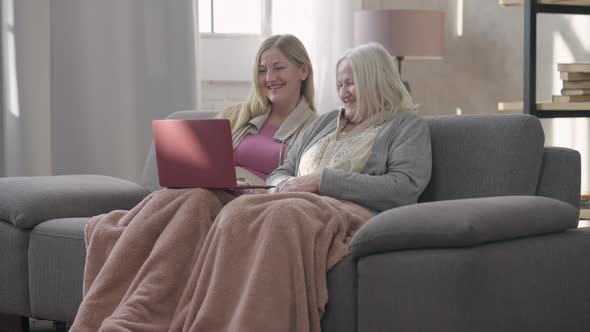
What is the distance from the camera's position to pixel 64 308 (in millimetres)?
2830

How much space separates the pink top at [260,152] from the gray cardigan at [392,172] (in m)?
0.49

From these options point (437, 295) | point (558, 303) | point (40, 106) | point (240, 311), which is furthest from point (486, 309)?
point (40, 106)

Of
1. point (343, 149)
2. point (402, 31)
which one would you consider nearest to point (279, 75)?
point (343, 149)

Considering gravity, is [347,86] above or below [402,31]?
below

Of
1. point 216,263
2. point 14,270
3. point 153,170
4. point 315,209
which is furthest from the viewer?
point 153,170

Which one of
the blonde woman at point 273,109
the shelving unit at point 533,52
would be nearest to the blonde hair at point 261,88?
the blonde woman at point 273,109

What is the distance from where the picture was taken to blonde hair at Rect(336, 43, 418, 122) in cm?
284

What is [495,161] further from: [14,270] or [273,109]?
[14,270]

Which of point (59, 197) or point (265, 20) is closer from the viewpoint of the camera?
point (59, 197)

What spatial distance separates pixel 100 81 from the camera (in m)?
4.50

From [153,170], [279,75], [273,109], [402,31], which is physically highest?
[402,31]

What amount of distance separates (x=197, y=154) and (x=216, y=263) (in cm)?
34

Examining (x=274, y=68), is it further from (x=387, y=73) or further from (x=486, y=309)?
(x=486, y=309)

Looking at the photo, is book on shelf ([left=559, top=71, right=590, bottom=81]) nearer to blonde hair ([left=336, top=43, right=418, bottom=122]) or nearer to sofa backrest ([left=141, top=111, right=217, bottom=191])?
blonde hair ([left=336, top=43, right=418, bottom=122])
